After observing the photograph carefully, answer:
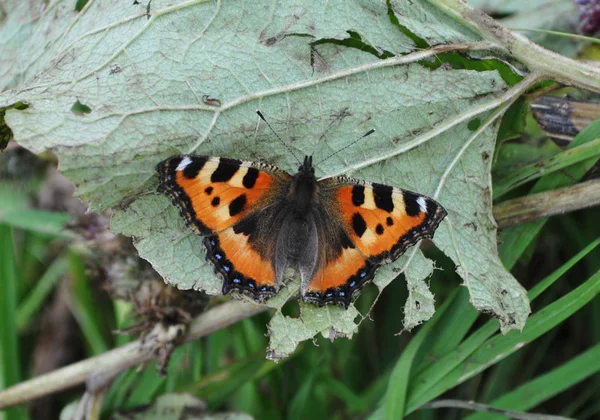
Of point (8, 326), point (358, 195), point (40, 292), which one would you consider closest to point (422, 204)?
point (358, 195)

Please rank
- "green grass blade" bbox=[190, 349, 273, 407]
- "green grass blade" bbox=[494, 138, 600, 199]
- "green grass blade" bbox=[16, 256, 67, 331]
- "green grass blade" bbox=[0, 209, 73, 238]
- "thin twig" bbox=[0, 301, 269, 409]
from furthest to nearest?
"green grass blade" bbox=[16, 256, 67, 331] → "green grass blade" bbox=[0, 209, 73, 238] → "green grass blade" bbox=[190, 349, 273, 407] → "thin twig" bbox=[0, 301, 269, 409] → "green grass blade" bbox=[494, 138, 600, 199]

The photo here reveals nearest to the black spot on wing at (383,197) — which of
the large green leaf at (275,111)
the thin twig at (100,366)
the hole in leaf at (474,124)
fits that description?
the large green leaf at (275,111)

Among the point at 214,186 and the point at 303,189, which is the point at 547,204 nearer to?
the point at 303,189

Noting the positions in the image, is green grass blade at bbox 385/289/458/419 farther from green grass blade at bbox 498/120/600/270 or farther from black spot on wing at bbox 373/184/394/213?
black spot on wing at bbox 373/184/394/213

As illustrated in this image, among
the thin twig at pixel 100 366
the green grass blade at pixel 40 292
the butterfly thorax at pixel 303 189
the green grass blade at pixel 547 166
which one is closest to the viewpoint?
the butterfly thorax at pixel 303 189

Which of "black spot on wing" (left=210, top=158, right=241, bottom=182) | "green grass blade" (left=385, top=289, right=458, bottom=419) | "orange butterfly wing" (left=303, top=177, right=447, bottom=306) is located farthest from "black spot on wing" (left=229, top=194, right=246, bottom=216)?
"green grass blade" (left=385, top=289, right=458, bottom=419)

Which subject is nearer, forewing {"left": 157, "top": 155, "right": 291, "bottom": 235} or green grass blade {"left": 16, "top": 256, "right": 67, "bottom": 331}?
forewing {"left": 157, "top": 155, "right": 291, "bottom": 235}

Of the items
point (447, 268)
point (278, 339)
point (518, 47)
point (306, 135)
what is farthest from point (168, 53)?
point (447, 268)

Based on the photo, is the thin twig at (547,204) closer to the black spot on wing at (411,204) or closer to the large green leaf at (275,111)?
the large green leaf at (275,111)
